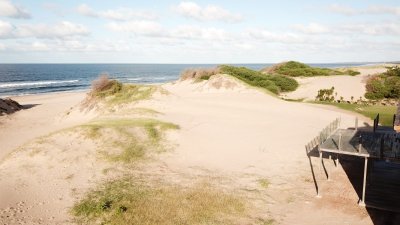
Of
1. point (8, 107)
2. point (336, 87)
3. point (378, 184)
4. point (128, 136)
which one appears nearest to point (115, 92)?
point (8, 107)

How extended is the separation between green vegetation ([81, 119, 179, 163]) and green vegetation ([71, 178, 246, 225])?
4.42m

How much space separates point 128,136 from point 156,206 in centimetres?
1040

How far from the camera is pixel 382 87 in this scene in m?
52.1

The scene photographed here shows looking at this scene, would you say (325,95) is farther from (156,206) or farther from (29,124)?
(156,206)

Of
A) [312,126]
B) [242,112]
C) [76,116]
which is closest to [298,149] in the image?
[312,126]

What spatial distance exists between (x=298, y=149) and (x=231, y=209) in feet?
34.5

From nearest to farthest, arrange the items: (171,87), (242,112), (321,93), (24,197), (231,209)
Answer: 1. (231,209)
2. (24,197)
3. (242,112)
4. (321,93)
5. (171,87)

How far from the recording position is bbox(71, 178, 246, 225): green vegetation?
48.5ft

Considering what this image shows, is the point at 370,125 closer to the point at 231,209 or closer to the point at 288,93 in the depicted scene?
the point at 231,209

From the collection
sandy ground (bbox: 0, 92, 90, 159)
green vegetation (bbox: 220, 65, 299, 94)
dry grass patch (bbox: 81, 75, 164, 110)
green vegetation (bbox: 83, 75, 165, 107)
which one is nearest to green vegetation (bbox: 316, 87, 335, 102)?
green vegetation (bbox: 220, 65, 299, 94)

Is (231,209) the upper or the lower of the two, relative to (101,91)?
lower

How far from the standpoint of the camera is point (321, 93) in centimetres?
5534

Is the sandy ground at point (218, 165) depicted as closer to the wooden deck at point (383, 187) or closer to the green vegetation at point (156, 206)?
the wooden deck at point (383, 187)

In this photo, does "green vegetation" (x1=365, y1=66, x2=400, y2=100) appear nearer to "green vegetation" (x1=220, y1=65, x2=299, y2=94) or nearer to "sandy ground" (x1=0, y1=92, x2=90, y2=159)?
"green vegetation" (x1=220, y1=65, x2=299, y2=94)
